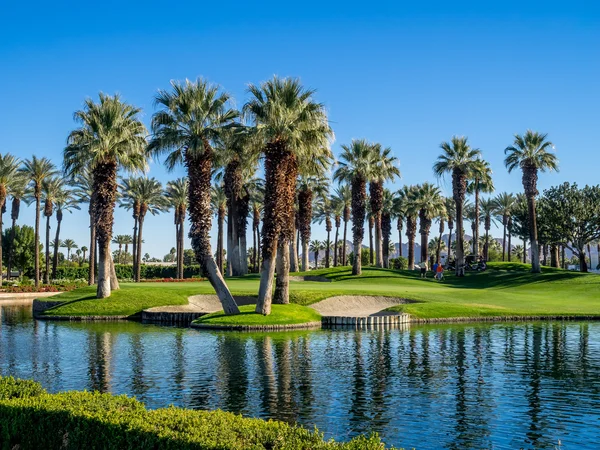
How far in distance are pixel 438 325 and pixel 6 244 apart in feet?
306

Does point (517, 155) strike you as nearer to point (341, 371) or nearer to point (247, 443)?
point (341, 371)

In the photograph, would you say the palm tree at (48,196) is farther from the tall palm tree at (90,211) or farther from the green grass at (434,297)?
the green grass at (434,297)

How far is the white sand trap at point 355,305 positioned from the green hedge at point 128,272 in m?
63.5

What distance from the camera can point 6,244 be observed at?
4464 inches

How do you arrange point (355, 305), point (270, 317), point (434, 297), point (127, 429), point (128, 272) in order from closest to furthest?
point (127, 429)
point (270, 317)
point (355, 305)
point (434, 297)
point (128, 272)

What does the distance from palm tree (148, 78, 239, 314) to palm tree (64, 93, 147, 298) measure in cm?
702

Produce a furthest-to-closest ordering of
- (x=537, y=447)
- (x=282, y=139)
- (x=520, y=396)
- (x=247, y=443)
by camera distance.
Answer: (x=282, y=139) < (x=520, y=396) < (x=537, y=447) < (x=247, y=443)

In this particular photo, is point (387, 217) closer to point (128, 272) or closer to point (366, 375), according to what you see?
point (128, 272)

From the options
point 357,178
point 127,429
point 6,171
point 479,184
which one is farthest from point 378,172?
point 127,429

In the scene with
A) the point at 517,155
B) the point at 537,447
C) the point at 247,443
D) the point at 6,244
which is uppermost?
the point at 517,155

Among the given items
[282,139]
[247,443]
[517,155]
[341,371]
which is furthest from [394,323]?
[517,155]

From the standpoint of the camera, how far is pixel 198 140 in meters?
41.4

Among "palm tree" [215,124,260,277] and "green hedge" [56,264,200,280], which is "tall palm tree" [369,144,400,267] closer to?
"palm tree" [215,124,260,277]

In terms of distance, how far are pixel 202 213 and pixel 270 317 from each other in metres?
7.99
